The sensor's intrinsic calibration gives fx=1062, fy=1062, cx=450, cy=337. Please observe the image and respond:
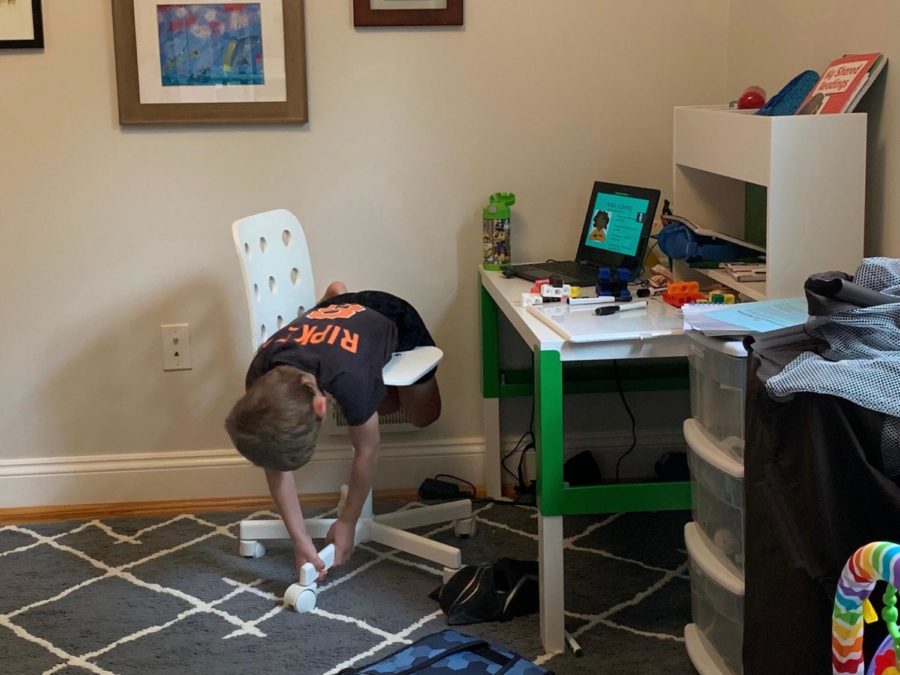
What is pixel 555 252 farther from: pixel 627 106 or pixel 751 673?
pixel 751 673

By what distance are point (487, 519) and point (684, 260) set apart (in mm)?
869

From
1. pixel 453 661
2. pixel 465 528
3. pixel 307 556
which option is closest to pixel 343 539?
pixel 307 556

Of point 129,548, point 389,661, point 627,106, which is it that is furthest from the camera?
point 627,106

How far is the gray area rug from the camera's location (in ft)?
6.84

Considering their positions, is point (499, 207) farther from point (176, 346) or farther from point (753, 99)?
point (176, 346)

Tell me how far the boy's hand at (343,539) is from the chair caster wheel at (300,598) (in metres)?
0.15

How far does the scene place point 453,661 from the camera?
76.5 inches

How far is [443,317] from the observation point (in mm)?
2926

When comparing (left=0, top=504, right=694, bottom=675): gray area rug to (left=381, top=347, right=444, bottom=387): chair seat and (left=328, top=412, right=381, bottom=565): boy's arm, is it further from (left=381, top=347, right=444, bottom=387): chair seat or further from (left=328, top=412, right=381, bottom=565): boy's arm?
(left=381, top=347, right=444, bottom=387): chair seat

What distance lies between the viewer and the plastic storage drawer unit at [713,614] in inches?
70.4

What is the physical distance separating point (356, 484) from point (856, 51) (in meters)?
1.39

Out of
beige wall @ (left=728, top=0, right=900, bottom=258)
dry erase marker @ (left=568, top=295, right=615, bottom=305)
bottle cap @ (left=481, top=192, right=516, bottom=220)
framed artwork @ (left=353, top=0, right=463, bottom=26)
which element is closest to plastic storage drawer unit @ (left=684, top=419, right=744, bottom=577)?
dry erase marker @ (left=568, top=295, right=615, bottom=305)

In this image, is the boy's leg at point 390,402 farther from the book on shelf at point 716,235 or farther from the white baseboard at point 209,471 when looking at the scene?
the book on shelf at point 716,235

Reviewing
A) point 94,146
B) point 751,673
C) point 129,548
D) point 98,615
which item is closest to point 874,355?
point 751,673
